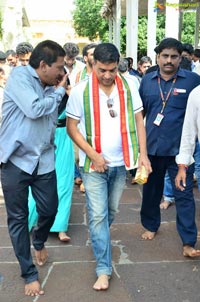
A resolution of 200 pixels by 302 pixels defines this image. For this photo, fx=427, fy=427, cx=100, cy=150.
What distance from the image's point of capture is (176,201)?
382 centimetres

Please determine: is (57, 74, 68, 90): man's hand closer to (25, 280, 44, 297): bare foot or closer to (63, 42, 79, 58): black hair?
(25, 280, 44, 297): bare foot

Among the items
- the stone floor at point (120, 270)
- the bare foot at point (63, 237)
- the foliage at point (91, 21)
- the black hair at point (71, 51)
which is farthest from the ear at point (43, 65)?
the foliage at point (91, 21)

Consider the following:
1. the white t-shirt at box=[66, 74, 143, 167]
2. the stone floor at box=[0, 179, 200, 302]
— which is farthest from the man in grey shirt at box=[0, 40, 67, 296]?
the stone floor at box=[0, 179, 200, 302]

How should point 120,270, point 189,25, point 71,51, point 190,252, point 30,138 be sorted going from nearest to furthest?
1. point 30,138
2. point 120,270
3. point 190,252
4. point 71,51
5. point 189,25

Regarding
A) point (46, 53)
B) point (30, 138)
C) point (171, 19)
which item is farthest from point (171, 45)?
point (171, 19)

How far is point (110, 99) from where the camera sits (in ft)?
10.4

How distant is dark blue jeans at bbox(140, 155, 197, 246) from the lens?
148 inches

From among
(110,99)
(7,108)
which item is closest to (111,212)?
(110,99)

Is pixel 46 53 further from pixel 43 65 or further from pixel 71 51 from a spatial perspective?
pixel 71 51

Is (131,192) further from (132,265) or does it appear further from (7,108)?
(7,108)

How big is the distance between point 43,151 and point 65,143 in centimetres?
106

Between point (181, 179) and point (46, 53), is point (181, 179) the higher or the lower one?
the lower one

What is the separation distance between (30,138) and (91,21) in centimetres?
3759

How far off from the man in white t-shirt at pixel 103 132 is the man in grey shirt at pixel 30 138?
0.71 feet
